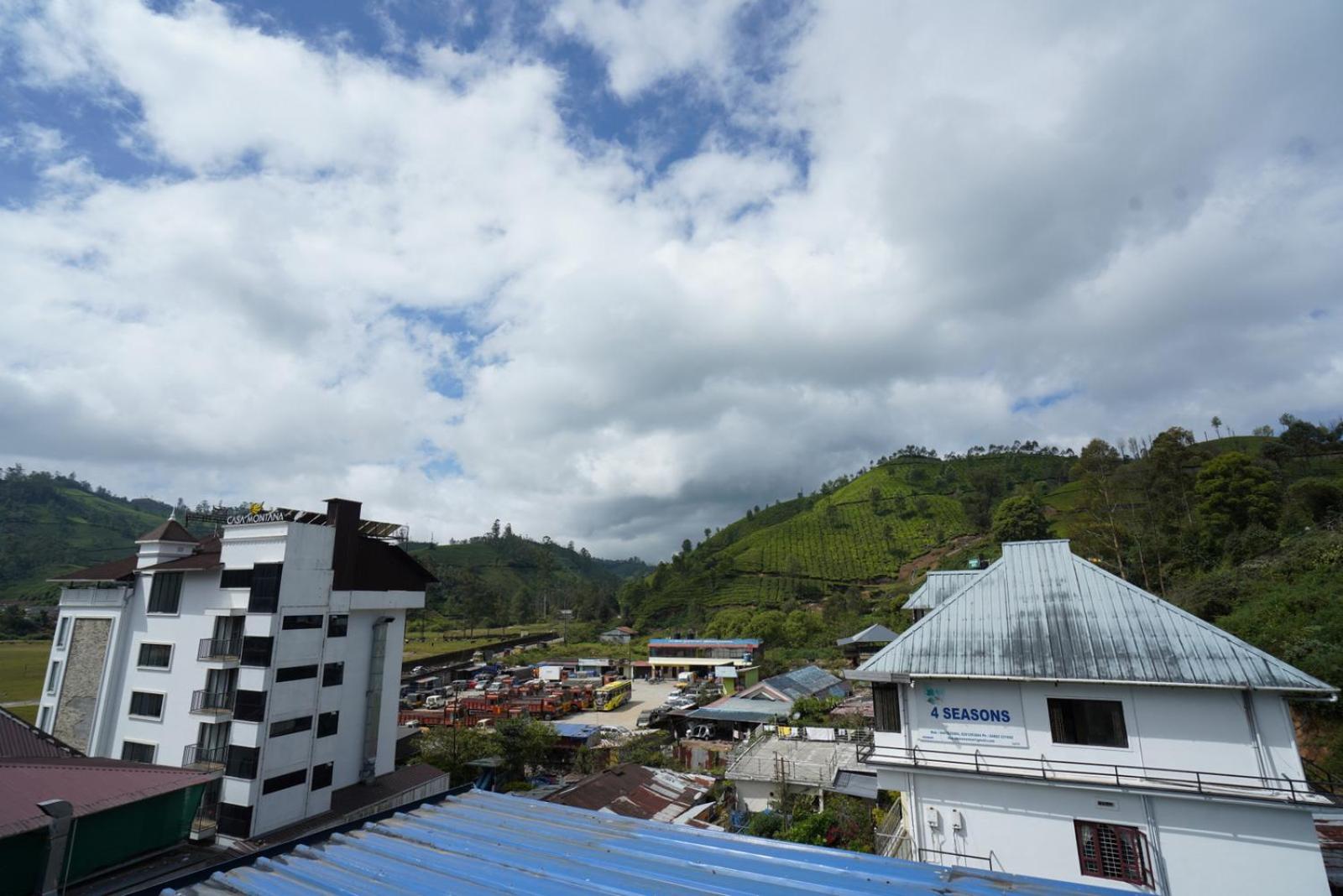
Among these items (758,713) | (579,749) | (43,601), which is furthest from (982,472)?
(43,601)

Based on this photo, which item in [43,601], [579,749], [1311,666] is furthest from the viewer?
[43,601]

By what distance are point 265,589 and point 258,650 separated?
2.26m

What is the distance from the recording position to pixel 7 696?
50000 mm

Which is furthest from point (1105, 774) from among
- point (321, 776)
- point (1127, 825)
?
point (321, 776)

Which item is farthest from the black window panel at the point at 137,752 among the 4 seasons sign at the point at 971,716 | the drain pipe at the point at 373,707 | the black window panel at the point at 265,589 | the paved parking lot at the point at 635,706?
the 4 seasons sign at the point at 971,716

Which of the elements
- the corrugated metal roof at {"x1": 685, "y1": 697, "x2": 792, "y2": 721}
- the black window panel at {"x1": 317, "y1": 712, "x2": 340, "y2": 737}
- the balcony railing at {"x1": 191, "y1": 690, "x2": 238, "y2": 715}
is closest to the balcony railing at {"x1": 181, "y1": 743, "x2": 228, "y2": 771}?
the balcony railing at {"x1": 191, "y1": 690, "x2": 238, "y2": 715}

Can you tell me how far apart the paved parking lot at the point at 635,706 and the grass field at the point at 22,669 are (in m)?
39.4

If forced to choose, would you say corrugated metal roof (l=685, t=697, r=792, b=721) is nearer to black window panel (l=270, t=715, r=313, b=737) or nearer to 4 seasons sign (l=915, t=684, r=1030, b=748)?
4 seasons sign (l=915, t=684, r=1030, b=748)

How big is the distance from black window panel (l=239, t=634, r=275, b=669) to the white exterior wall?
2175 cm

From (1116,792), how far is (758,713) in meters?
26.8

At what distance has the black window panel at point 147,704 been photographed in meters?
26.0

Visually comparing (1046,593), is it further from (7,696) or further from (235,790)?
(7,696)

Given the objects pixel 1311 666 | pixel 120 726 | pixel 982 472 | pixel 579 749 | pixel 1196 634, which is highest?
pixel 982 472

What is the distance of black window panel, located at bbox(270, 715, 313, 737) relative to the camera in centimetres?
2292
